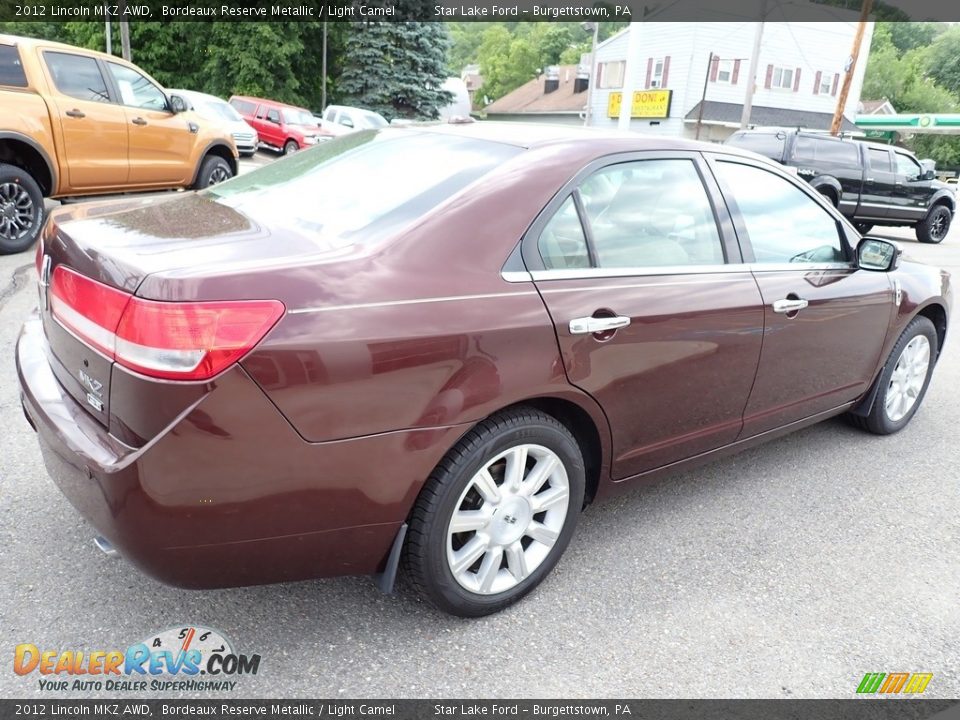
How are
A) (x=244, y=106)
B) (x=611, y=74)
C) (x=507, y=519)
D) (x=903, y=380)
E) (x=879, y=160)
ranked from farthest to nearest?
(x=611, y=74) < (x=244, y=106) < (x=879, y=160) < (x=903, y=380) < (x=507, y=519)

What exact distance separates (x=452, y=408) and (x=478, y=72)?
98230 mm

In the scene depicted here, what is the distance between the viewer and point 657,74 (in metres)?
40.5

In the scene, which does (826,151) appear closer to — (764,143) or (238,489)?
(764,143)

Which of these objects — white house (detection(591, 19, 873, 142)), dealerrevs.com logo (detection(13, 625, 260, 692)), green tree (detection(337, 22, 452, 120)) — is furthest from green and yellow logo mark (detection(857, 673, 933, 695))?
white house (detection(591, 19, 873, 142))

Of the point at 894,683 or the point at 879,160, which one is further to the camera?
the point at 879,160

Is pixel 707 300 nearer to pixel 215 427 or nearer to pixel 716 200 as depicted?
pixel 716 200

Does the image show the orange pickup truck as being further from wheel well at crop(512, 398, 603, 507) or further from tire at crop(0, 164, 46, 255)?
wheel well at crop(512, 398, 603, 507)

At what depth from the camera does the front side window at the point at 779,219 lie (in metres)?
3.25

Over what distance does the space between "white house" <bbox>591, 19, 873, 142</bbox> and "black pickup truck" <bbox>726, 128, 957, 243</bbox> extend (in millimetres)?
23822

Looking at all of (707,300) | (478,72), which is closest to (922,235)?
(707,300)

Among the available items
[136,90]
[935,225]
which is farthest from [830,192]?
[136,90]

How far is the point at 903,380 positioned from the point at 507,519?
3.01 meters

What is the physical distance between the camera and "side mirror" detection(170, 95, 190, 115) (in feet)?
28.5

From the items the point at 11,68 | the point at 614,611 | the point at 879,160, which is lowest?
the point at 614,611
